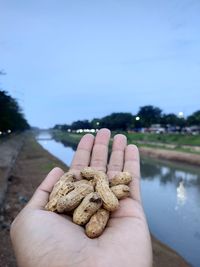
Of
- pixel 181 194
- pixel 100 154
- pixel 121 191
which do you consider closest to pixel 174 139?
pixel 181 194

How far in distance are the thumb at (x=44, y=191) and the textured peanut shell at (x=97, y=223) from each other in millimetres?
596

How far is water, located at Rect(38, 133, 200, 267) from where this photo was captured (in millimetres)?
14281

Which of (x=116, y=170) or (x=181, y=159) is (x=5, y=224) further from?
(x=181, y=159)

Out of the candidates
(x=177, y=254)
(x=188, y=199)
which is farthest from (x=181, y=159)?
(x=177, y=254)

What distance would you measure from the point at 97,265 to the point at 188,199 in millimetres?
19747

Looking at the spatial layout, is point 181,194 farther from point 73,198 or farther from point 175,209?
point 73,198

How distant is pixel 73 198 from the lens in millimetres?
3975

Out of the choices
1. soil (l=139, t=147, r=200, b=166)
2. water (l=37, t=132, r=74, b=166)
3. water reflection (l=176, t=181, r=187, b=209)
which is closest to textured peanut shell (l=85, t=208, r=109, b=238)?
water reflection (l=176, t=181, r=187, b=209)

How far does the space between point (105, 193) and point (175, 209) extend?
51.8ft

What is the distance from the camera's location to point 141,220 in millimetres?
3652

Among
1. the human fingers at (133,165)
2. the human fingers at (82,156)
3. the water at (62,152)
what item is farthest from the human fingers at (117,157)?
the water at (62,152)

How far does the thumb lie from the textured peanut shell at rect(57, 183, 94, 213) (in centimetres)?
23

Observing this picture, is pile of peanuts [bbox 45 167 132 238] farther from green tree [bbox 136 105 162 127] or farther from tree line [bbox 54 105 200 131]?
green tree [bbox 136 105 162 127]

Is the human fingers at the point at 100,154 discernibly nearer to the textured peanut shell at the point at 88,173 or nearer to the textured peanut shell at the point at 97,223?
the textured peanut shell at the point at 88,173
